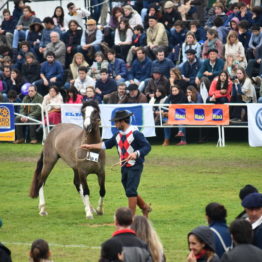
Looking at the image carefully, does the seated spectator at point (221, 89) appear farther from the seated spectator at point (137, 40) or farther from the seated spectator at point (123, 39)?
the seated spectator at point (123, 39)

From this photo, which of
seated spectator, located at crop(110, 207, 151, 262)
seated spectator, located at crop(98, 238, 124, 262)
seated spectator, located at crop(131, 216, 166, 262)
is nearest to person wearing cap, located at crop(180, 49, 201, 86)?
seated spectator, located at crop(131, 216, 166, 262)

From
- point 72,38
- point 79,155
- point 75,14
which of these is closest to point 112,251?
point 79,155

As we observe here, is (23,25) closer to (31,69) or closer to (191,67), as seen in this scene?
(31,69)

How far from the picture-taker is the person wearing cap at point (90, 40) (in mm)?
30922

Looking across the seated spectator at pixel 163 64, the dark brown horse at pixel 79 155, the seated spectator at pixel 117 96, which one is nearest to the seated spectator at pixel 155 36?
the seated spectator at pixel 163 64

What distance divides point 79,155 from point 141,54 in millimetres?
11270

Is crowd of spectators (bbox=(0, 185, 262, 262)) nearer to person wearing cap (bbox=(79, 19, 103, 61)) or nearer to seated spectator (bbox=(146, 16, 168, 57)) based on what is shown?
seated spectator (bbox=(146, 16, 168, 57))

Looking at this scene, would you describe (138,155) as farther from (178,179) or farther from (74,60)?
(74,60)

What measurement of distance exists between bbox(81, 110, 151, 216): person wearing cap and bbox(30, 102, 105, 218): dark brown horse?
4.33 ft

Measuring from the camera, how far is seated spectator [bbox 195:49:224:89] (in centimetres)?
2703

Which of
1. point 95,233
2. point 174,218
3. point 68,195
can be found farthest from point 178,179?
point 95,233

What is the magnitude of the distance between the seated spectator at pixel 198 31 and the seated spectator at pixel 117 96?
3.30m

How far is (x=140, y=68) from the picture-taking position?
28922mm

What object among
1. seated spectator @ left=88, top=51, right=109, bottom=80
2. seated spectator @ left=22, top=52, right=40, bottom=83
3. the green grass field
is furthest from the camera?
seated spectator @ left=22, top=52, right=40, bottom=83
